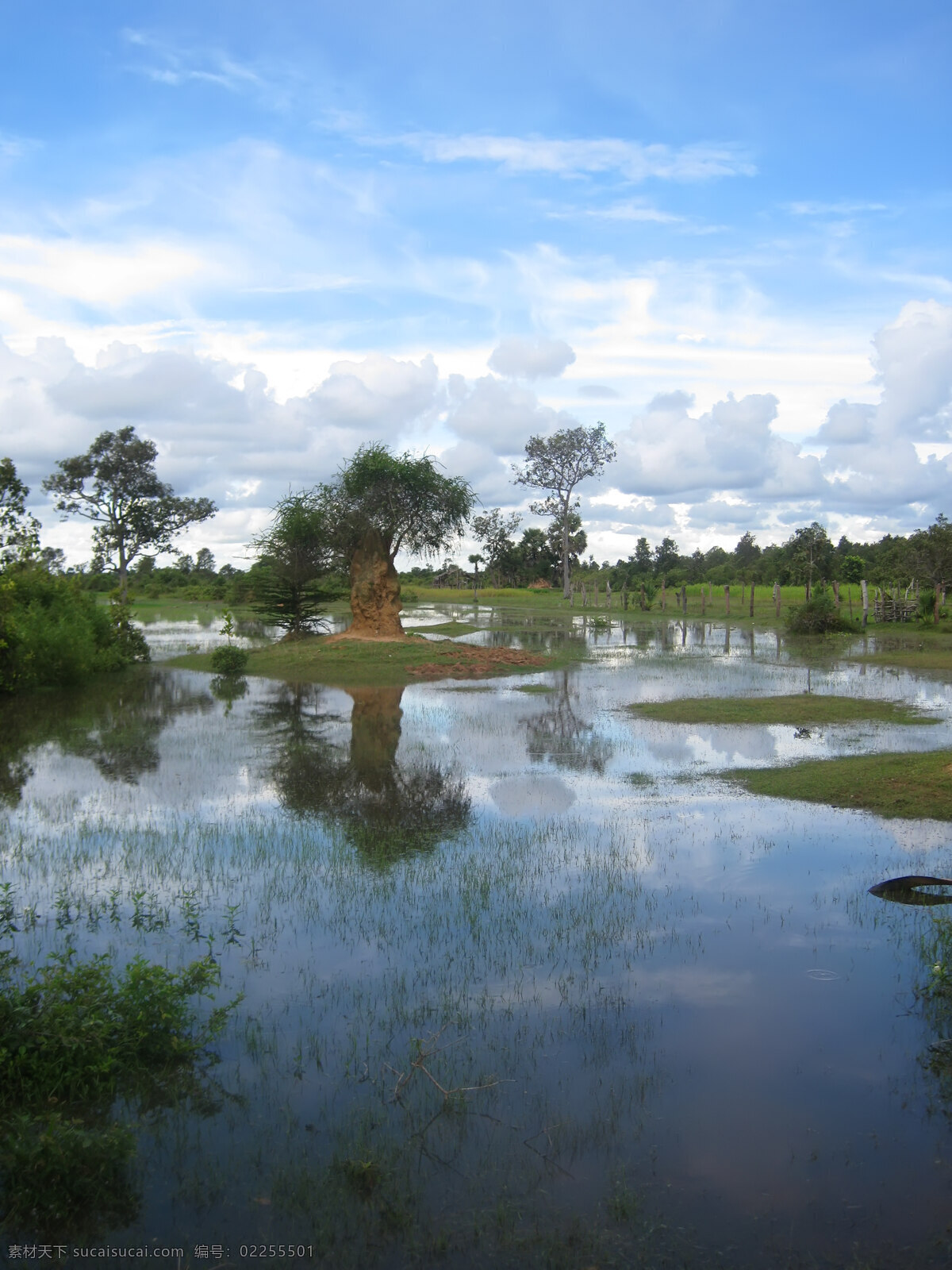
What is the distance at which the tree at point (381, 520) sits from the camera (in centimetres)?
3247

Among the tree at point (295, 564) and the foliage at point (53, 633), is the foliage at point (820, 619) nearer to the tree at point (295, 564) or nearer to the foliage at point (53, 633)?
the tree at point (295, 564)

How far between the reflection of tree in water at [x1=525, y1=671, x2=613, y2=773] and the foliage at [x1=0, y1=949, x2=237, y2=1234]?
8883 millimetres

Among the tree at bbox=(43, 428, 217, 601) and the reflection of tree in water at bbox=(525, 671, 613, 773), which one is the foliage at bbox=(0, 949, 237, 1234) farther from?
the tree at bbox=(43, 428, 217, 601)

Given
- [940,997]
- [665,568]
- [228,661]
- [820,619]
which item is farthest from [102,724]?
[665,568]

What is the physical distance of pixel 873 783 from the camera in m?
12.0

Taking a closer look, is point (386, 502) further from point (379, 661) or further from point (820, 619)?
point (820, 619)

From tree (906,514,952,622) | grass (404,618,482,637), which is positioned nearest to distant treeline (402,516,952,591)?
tree (906,514,952,622)

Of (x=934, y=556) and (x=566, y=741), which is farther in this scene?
(x=934, y=556)

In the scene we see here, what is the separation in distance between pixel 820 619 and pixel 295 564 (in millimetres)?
21684

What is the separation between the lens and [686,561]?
3698 inches

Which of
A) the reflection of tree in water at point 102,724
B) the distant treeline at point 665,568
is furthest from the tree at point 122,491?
the reflection of tree in water at point 102,724

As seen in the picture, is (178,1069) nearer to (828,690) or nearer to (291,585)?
(828,690)

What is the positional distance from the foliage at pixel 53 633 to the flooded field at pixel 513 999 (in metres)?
7.98

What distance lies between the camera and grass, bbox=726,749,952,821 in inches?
440
